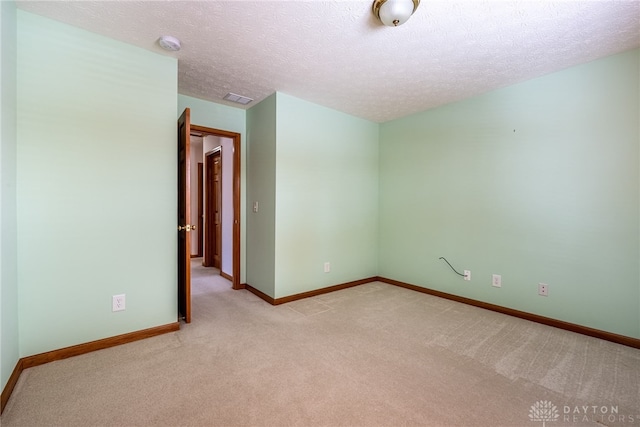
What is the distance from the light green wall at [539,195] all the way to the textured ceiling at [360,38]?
0.34 meters

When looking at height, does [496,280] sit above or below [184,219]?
below

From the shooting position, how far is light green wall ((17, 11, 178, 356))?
193 centimetres

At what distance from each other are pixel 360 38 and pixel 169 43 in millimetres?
1514

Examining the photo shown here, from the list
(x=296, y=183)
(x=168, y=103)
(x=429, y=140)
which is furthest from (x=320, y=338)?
(x=429, y=140)

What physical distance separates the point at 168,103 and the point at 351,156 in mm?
2401

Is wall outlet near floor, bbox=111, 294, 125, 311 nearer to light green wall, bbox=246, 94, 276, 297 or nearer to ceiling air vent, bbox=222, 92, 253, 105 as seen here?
light green wall, bbox=246, 94, 276, 297

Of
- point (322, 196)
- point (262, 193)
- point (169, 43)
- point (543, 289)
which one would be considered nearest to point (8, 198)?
point (169, 43)

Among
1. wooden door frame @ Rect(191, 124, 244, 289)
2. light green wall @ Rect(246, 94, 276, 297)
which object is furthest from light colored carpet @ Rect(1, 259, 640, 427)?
wooden door frame @ Rect(191, 124, 244, 289)

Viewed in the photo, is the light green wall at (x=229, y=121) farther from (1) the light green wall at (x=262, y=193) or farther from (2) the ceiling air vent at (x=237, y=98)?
(2) the ceiling air vent at (x=237, y=98)

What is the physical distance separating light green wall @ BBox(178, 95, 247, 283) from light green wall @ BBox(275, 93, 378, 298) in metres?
0.83

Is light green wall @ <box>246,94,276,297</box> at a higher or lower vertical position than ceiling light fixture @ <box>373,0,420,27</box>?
lower

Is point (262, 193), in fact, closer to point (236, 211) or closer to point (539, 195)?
point (236, 211)

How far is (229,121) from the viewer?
145 inches

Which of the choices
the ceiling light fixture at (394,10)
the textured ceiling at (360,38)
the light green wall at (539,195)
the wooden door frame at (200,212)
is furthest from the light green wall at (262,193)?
the wooden door frame at (200,212)
